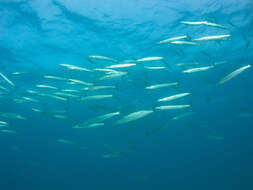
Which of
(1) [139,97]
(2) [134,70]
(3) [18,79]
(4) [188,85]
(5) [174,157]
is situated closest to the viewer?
(2) [134,70]

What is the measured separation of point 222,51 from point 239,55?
78.9 inches

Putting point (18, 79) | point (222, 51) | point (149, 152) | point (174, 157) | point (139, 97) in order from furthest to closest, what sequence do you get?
point (174, 157), point (149, 152), point (139, 97), point (18, 79), point (222, 51)

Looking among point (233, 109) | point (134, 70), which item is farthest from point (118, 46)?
point (233, 109)

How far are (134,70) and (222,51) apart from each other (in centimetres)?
774

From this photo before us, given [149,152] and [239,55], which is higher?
[239,55]

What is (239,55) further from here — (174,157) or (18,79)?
(174,157)

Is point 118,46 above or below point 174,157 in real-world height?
above

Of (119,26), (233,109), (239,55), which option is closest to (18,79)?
(119,26)

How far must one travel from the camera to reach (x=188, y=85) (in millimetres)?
23297

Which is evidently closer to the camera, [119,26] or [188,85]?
[119,26]

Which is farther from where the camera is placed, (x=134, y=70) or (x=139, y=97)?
(x=139, y=97)

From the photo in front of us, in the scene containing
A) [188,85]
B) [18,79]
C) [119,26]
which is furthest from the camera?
[188,85]

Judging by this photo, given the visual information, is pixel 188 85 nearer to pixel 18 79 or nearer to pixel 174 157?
pixel 18 79

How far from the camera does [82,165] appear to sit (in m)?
56.1
